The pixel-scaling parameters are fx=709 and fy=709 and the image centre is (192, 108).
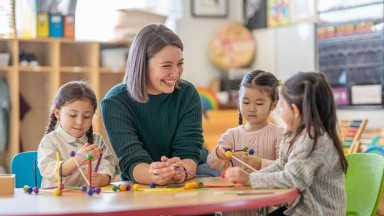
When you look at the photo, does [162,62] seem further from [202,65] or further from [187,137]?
[202,65]

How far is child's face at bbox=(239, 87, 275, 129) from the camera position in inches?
95.4

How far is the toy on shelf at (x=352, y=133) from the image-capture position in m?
4.19

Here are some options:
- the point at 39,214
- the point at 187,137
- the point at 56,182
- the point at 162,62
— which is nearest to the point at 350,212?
the point at 187,137

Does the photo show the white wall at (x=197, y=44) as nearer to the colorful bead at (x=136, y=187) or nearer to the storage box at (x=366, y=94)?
the storage box at (x=366, y=94)

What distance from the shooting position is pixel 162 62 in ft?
7.52

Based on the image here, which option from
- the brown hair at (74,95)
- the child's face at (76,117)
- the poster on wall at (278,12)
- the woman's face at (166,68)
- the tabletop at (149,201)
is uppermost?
the poster on wall at (278,12)

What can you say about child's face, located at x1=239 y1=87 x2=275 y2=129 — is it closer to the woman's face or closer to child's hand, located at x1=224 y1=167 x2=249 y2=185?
the woman's face

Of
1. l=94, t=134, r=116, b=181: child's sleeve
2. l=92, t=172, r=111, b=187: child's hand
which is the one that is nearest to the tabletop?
l=92, t=172, r=111, b=187: child's hand

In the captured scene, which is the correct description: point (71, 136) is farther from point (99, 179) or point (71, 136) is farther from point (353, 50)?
point (353, 50)

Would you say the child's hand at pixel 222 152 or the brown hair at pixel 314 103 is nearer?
the brown hair at pixel 314 103

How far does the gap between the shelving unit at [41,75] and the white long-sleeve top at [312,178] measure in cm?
321

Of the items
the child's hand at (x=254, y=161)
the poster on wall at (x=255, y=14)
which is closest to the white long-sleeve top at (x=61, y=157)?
the child's hand at (x=254, y=161)

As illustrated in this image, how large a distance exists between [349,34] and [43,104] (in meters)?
2.28

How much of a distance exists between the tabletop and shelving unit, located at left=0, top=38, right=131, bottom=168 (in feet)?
9.95
